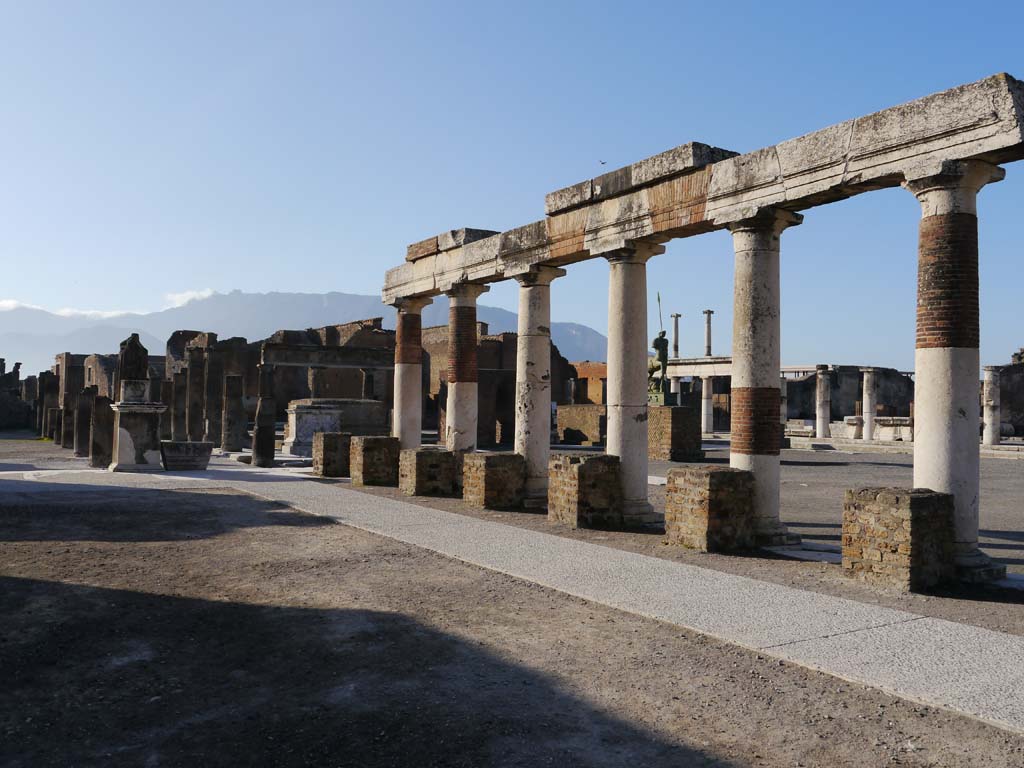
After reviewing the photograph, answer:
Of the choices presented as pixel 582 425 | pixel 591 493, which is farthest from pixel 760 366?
pixel 582 425

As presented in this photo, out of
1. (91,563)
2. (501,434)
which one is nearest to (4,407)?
(501,434)

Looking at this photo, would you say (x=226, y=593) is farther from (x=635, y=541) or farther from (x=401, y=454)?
(x=401, y=454)

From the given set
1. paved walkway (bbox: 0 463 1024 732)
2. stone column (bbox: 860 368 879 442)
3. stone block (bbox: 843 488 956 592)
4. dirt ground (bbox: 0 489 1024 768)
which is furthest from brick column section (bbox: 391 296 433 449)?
stone column (bbox: 860 368 879 442)

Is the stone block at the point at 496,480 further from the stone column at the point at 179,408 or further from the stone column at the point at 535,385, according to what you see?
the stone column at the point at 179,408

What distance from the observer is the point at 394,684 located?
4.74m

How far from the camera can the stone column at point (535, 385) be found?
1289cm

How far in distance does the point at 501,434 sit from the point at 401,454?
18.2 meters

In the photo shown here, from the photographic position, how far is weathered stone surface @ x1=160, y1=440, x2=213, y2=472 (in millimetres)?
18391

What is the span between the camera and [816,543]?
31.5 ft

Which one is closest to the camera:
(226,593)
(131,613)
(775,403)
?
(131,613)

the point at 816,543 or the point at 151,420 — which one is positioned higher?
the point at 151,420

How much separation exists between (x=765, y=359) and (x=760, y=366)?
10 centimetres

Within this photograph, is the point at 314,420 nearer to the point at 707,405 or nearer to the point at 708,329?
the point at 707,405

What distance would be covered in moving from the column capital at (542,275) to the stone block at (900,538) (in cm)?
648
